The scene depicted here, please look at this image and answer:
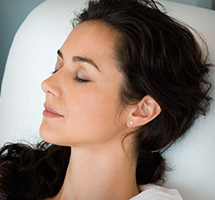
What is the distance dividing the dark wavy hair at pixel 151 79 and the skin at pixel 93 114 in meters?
0.03

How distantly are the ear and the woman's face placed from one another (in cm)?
3

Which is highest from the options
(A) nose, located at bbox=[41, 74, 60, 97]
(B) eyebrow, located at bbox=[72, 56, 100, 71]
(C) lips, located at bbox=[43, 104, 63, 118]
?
(B) eyebrow, located at bbox=[72, 56, 100, 71]

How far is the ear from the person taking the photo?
1.07m

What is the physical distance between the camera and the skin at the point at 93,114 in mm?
1031

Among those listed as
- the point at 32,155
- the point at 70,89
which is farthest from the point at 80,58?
the point at 32,155

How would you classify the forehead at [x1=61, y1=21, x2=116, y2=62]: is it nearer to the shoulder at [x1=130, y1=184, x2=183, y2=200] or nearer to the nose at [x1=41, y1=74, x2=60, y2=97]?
the nose at [x1=41, y1=74, x2=60, y2=97]

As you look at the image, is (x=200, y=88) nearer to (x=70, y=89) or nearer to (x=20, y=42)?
(x=70, y=89)

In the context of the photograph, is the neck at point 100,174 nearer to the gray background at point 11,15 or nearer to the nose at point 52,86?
the nose at point 52,86

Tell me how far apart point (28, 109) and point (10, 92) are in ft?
0.39

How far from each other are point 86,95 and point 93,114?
2.0 inches

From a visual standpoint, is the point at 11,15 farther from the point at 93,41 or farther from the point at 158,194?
the point at 158,194

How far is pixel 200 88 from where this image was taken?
44.9 inches

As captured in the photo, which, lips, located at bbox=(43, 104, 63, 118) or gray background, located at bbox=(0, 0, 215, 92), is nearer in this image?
lips, located at bbox=(43, 104, 63, 118)

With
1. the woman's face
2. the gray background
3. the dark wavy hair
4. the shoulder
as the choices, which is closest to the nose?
the woman's face
